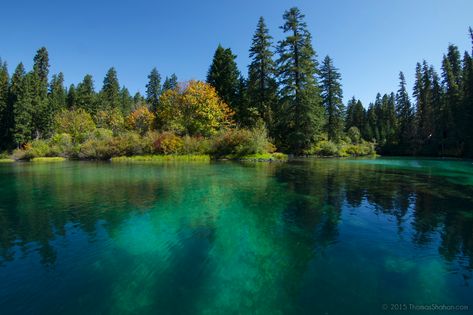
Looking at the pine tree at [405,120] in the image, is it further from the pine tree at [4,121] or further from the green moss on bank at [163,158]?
the pine tree at [4,121]

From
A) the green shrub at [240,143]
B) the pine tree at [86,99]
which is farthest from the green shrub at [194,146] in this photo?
the pine tree at [86,99]

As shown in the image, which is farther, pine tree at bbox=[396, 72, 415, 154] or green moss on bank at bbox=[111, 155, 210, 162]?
pine tree at bbox=[396, 72, 415, 154]

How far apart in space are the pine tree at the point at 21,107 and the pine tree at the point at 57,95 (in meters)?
4.77

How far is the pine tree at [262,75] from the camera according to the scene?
139ft

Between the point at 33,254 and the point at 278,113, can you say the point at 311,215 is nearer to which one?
the point at 33,254

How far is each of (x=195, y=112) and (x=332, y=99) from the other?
2337 centimetres

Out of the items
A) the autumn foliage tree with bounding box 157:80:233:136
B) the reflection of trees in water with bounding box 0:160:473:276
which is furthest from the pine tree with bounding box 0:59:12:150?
the reflection of trees in water with bounding box 0:160:473:276

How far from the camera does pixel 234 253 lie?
605 centimetres

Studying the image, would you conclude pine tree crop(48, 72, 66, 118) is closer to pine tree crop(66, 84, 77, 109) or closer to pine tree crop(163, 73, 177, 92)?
pine tree crop(66, 84, 77, 109)

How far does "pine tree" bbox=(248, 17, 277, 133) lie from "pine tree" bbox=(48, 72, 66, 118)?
4318 cm

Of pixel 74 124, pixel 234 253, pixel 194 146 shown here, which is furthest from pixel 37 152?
pixel 234 253

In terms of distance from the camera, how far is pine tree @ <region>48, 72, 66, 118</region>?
57.8 metres

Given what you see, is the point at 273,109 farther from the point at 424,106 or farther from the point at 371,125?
the point at 371,125

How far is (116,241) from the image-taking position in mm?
6723
